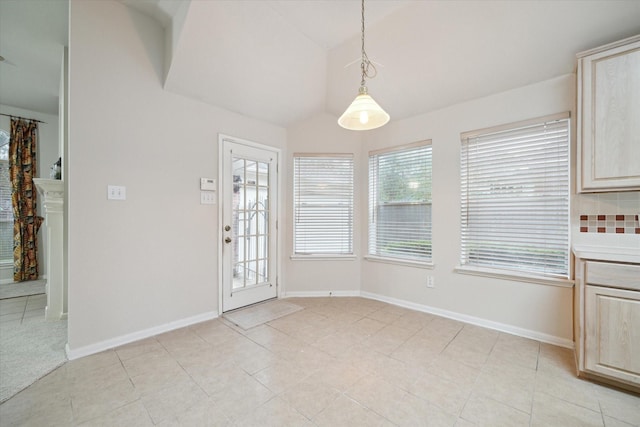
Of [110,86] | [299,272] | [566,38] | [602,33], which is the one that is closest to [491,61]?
[566,38]

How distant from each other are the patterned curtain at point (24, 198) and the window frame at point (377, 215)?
5698 mm

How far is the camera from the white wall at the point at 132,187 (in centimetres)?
217

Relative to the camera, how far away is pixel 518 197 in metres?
2.59

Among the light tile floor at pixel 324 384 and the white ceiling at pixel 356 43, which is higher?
the white ceiling at pixel 356 43

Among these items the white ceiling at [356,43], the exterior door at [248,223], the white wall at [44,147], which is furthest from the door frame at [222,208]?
the white wall at [44,147]

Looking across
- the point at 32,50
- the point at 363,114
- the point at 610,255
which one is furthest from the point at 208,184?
the point at 610,255

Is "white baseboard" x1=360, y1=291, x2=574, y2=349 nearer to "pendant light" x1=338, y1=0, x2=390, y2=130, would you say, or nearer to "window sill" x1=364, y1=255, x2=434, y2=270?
"window sill" x1=364, y1=255, x2=434, y2=270

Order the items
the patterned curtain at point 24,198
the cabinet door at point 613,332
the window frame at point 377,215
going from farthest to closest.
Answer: the patterned curtain at point 24,198
the window frame at point 377,215
the cabinet door at point 613,332

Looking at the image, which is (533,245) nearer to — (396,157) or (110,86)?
(396,157)

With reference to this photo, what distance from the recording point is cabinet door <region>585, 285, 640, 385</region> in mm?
1677

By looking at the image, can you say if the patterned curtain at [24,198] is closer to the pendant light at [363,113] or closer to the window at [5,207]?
the window at [5,207]

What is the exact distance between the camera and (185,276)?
2.79 meters

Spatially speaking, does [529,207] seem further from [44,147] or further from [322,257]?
[44,147]

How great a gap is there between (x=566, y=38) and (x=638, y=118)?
826 mm
